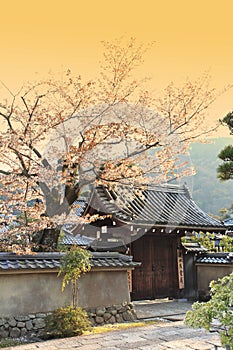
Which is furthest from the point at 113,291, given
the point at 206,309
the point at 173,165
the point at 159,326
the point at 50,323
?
the point at 206,309

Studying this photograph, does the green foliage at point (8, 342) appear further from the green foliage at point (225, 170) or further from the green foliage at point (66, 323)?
the green foliage at point (225, 170)

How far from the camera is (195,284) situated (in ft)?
45.1

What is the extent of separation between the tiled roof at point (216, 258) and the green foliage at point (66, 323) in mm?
6560

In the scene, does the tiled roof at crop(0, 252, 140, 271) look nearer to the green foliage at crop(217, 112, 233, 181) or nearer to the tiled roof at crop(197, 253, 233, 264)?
the green foliage at crop(217, 112, 233, 181)

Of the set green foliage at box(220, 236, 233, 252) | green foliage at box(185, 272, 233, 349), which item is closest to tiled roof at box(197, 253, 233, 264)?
green foliage at box(220, 236, 233, 252)

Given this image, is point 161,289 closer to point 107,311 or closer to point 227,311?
point 107,311

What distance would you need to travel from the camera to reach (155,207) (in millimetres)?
13500

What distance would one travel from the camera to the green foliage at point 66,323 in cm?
754

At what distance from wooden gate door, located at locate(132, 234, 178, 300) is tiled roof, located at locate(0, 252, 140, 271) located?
10.6 ft

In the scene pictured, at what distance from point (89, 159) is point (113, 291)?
3.74 meters

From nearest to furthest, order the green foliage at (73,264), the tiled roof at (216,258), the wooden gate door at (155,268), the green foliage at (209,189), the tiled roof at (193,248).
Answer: the green foliage at (73,264), the tiled roof at (216,258), the wooden gate door at (155,268), the tiled roof at (193,248), the green foliage at (209,189)

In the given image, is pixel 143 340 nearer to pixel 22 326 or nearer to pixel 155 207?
pixel 22 326

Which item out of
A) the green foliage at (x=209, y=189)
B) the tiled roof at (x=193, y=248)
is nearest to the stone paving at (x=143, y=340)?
the tiled roof at (x=193, y=248)

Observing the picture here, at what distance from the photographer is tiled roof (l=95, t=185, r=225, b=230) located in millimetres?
12008
